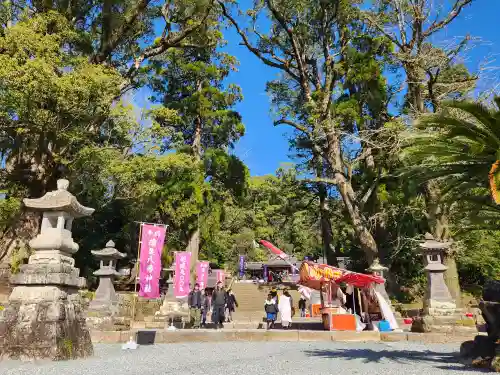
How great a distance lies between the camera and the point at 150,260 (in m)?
12.4

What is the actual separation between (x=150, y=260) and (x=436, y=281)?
9075 millimetres

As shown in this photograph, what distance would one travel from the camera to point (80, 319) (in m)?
7.01

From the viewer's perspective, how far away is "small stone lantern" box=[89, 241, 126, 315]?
11703 millimetres

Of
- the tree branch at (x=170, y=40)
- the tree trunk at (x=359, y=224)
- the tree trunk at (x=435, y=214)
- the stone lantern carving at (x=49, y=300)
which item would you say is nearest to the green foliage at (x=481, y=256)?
the tree trunk at (x=435, y=214)

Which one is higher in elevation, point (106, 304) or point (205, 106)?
point (205, 106)

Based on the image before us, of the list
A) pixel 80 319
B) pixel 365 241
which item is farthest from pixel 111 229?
pixel 80 319

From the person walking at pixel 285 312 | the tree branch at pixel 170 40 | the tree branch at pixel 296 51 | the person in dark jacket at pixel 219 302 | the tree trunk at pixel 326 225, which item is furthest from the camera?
the tree trunk at pixel 326 225

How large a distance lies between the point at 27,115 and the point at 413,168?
11402mm

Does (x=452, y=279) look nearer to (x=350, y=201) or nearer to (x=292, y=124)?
(x=350, y=201)

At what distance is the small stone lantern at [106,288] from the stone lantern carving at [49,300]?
4836mm

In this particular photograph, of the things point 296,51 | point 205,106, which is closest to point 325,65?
point 296,51

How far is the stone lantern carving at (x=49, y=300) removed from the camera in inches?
242

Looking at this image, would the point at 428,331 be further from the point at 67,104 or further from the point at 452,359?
the point at 67,104

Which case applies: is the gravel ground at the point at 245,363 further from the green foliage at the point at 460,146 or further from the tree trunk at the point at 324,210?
the tree trunk at the point at 324,210
